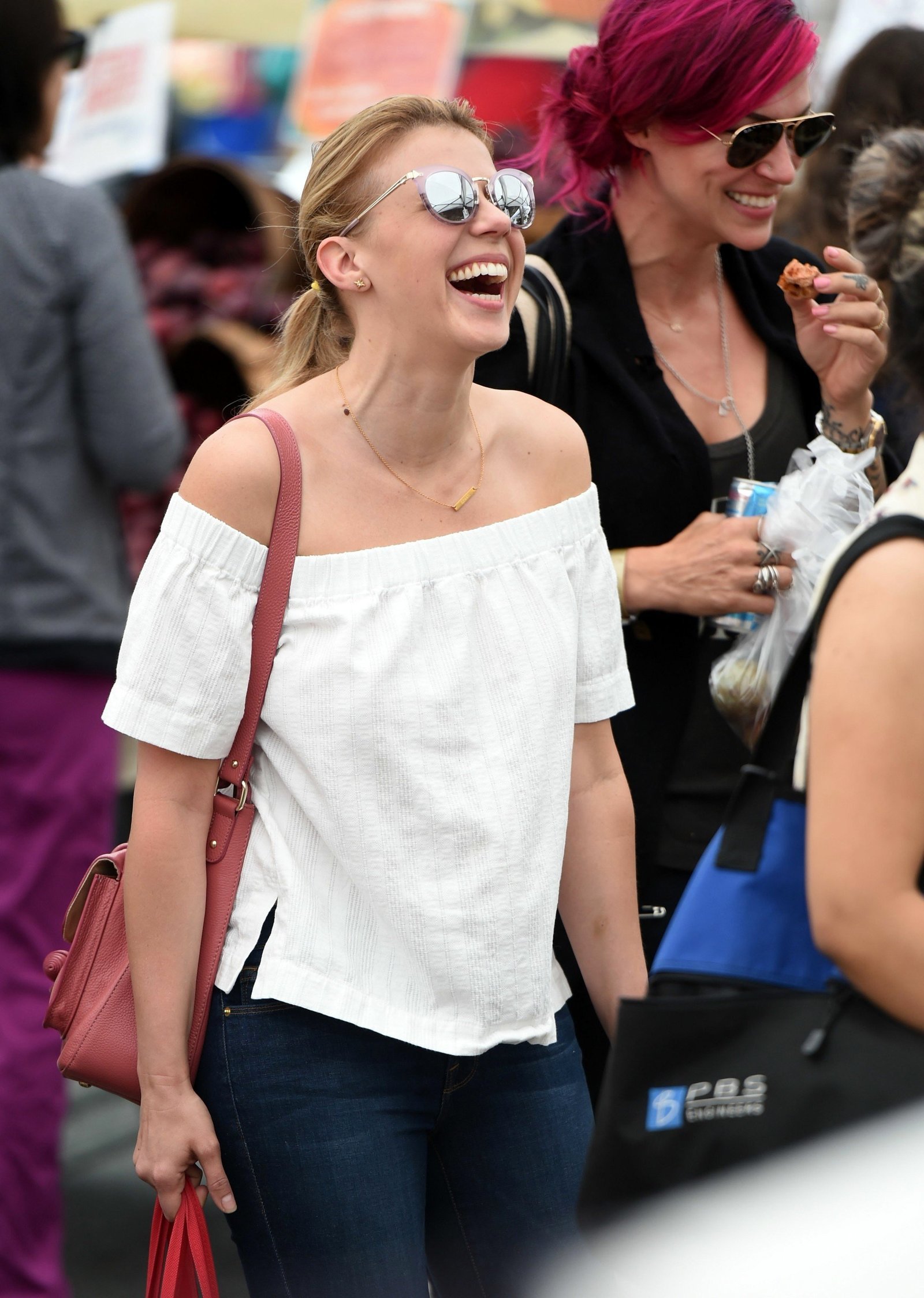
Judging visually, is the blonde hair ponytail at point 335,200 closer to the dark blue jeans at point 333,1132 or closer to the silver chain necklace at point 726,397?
the silver chain necklace at point 726,397

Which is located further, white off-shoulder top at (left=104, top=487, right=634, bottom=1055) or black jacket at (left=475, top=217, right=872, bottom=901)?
black jacket at (left=475, top=217, right=872, bottom=901)

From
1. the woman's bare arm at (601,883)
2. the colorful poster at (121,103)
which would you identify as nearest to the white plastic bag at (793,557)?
the woman's bare arm at (601,883)

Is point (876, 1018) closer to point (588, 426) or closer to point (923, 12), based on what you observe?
point (588, 426)

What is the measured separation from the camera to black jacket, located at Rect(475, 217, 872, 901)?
2414 millimetres

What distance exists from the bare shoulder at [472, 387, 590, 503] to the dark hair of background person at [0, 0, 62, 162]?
4.30ft

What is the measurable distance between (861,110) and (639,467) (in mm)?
1509

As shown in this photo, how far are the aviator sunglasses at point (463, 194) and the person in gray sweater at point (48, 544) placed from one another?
3.77 ft

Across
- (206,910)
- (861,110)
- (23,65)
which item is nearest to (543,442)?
(206,910)

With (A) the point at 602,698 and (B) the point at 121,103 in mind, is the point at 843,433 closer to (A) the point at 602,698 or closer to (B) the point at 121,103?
(A) the point at 602,698

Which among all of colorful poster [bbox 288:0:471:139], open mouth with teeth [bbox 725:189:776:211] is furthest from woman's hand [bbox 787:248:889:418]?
colorful poster [bbox 288:0:471:139]

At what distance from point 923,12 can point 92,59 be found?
7.77ft

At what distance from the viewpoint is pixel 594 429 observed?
2.42 metres

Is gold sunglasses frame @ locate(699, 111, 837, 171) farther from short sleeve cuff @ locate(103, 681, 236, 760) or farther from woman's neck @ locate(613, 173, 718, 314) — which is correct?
short sleeve cuff @ locate(103, 681, 236, 760)

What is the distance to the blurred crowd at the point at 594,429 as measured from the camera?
2410mm
